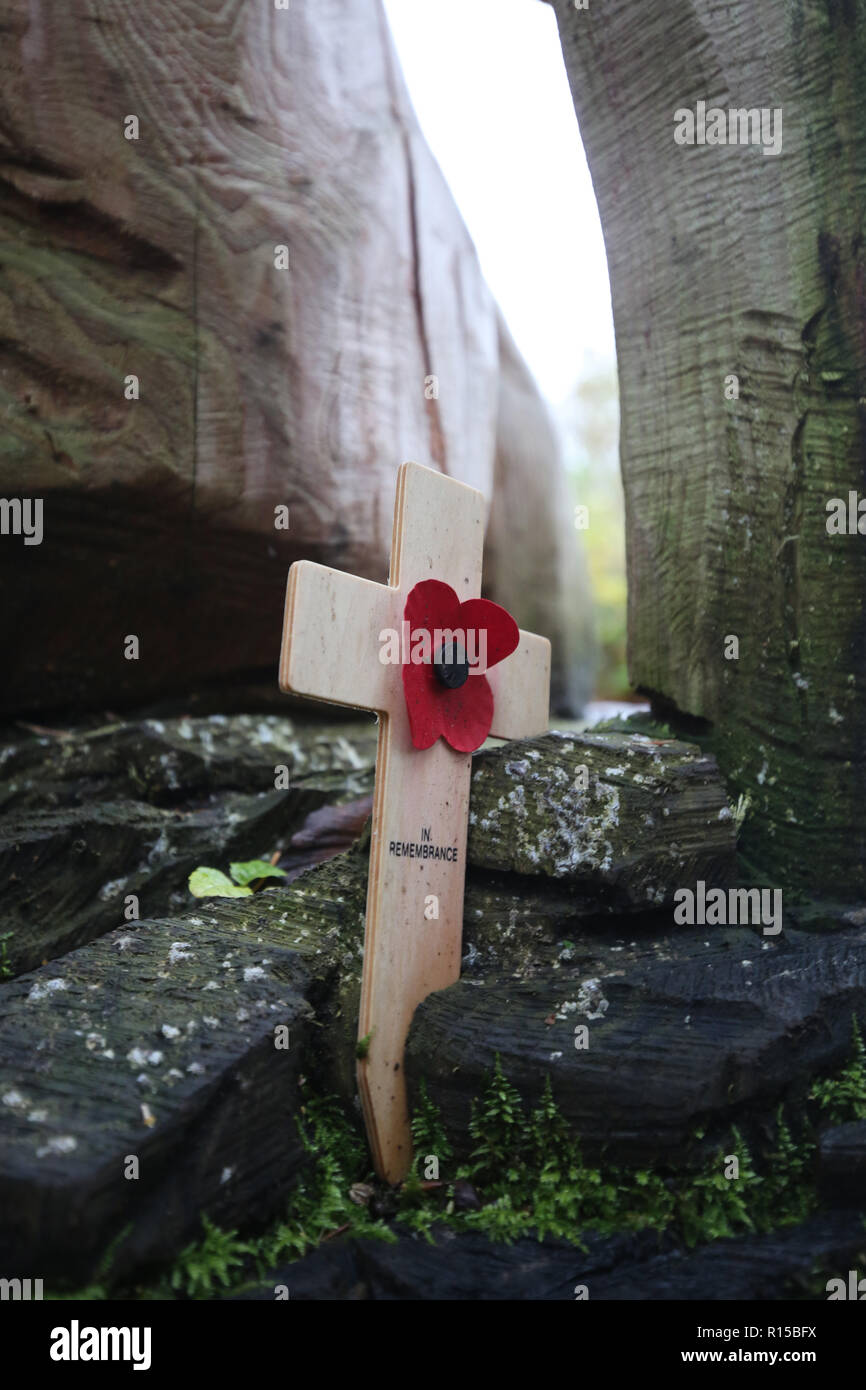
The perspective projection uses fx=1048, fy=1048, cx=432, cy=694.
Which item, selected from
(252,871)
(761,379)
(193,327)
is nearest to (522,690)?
(252,871)

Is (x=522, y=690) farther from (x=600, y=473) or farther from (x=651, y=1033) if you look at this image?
(x=600, y=473)

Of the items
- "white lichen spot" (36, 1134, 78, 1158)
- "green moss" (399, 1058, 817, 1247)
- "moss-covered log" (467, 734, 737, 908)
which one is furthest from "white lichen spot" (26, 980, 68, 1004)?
"moss-covered log" (467, 734, 737, 908)

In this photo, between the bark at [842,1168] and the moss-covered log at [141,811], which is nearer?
the bark at [842,1168]

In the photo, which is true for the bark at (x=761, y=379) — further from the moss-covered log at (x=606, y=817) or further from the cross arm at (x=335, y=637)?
the cross arm at (x=335, y=637)

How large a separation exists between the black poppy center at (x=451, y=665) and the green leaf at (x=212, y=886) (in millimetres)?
782

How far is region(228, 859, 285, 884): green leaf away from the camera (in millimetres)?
2666

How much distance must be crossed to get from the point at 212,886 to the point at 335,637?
0.90 meters

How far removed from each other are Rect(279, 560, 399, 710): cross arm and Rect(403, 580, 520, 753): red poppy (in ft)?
0.19

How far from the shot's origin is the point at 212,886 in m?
2.60

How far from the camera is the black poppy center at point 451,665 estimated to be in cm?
219

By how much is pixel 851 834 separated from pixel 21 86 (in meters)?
2.91

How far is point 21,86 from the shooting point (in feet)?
9.34

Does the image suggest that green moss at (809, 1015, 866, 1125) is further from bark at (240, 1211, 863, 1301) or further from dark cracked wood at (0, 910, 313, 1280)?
dark cracked wood at (0, 910, 313, 1280)

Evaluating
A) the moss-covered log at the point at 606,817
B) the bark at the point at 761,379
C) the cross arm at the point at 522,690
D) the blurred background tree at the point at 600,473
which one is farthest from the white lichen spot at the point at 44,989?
the blurred background tree at the point at 600,473
